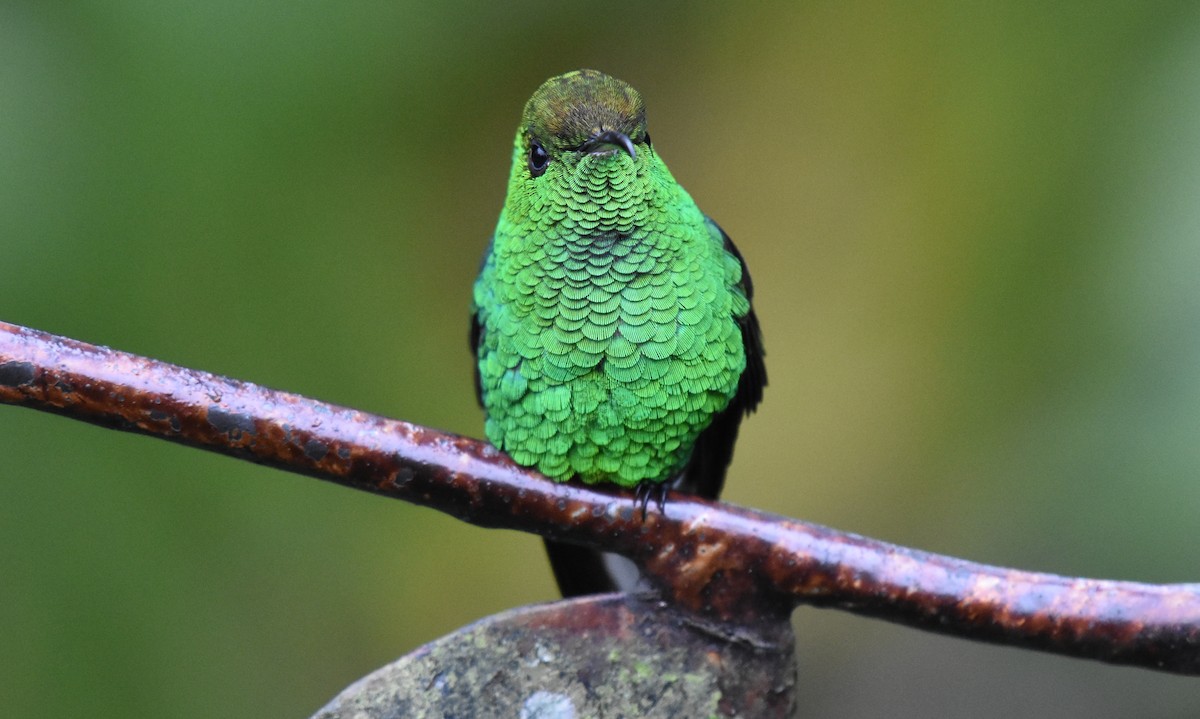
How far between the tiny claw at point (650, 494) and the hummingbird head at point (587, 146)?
0.36 m

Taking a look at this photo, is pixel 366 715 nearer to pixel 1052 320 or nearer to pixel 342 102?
pixel 342 102

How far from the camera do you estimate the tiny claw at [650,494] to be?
1481 millimetres

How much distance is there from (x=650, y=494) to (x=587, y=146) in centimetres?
48

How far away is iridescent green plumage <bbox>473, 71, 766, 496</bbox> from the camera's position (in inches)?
60.9

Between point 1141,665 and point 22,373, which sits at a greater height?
point 22,373

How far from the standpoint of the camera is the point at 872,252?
9.91ft

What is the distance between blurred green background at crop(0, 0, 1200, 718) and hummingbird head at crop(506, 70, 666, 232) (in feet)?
3.74

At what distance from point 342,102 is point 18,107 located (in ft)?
2.20

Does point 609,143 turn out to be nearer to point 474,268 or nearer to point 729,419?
point 729,419

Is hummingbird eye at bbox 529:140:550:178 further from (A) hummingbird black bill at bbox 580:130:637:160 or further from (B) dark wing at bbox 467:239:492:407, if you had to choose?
(B) dark wing at bbox 467:239:492:407

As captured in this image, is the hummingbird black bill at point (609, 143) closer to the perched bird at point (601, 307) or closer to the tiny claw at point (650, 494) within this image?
the perched bird at point (601, 307)

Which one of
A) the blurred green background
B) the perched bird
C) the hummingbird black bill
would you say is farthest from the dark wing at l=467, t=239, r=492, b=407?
the blurred green background

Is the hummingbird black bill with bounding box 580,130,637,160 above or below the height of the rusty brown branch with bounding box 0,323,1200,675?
above

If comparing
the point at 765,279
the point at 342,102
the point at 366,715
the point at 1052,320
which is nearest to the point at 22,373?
the point at 366,715
